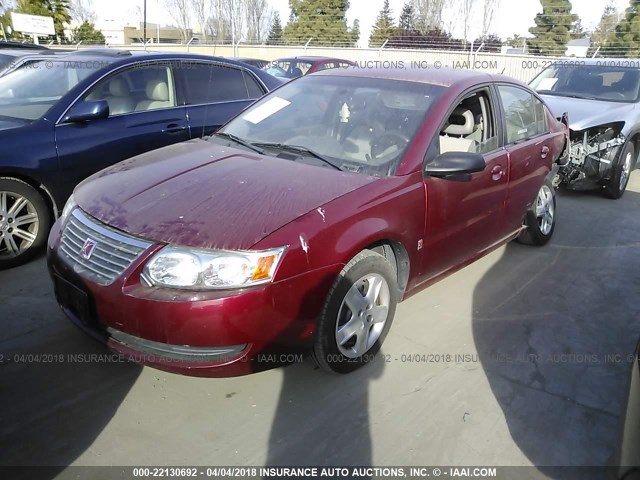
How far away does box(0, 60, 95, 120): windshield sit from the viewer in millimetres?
4465

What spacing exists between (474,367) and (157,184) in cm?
214

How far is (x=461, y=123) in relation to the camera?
384 cm

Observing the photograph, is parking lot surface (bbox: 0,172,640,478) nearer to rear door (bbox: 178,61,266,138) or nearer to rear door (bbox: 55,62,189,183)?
Result: rear door (bbox: 55,62,189,183)

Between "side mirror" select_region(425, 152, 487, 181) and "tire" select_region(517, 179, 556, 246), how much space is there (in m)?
1.74

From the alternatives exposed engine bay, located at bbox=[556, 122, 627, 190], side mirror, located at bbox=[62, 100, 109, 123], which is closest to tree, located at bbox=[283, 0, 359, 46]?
exposed engine bay, located at bbox=[556, 122, 627, 190]

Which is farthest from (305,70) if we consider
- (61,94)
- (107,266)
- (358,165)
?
(107,266)

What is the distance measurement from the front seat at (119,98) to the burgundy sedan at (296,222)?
55.1 inches

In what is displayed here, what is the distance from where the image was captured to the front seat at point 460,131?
12.2 ft

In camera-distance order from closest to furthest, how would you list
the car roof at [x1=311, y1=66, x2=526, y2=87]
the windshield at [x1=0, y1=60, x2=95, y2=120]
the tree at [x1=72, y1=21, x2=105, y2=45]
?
the car roof at [x1=311, y1=66, x2=526, y2=87], the windshield at [x1=0, y1=60, x2=95, y2=120], the tree at [x1=72, y1=21, x2=105, y2=45]

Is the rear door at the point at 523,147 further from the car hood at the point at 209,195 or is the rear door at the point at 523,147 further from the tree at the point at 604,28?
the tree at the point at 604,28

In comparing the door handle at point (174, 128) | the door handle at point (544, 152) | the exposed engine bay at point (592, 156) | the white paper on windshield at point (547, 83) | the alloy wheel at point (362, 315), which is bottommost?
the alloy wheel at point (362, 315)

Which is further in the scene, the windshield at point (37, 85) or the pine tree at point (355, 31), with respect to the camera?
the pine tree at point (355, 31)

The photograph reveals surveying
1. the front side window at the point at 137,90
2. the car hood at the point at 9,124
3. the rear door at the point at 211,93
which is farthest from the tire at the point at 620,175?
the car hood at the point at 9,124

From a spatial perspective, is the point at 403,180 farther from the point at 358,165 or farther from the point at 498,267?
the point at 498,267
